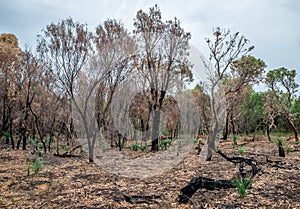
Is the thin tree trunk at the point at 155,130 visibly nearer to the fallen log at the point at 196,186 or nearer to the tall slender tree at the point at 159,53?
the tall slender tree at the point at 159,53

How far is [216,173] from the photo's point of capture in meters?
7.07

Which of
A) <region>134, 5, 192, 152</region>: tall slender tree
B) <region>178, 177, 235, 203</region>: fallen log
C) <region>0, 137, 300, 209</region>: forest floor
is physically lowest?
<region>0, 137, 300, 209</region>: forest floor

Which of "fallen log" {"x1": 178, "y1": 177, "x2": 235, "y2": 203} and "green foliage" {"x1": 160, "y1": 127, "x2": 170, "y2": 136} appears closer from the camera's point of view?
"fallen log" {"x1": 178, "y1": 177, "x2": 235, "y2": 203}

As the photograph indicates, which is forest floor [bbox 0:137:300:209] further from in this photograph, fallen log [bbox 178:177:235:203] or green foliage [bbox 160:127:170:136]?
green foliage [bbox 160:127:170:136]

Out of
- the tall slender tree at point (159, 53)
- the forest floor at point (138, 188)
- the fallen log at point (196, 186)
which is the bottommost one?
the forest floor at point (138, 188)

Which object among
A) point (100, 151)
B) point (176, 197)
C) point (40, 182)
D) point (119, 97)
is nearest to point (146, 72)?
A: point (119, 97)

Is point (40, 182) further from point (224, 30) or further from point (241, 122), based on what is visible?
point (241, 122)

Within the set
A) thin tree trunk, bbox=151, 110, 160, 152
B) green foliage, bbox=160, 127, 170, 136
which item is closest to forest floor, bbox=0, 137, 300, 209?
thin tree trunk, bbox=151, 110, 160, 152

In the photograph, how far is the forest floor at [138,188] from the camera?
15.6ft

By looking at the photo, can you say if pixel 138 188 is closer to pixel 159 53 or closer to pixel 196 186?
pixel 196 186

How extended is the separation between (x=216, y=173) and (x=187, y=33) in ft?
24.9

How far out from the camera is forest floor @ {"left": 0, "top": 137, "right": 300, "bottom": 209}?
475 centimetres

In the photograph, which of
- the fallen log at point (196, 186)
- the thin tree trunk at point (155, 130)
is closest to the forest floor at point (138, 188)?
the fallen log at point (196, 186)

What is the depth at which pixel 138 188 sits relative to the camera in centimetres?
590
